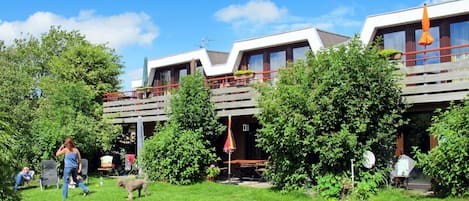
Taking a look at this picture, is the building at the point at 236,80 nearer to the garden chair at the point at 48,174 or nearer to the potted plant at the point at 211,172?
the potted plant at the point at 211,172

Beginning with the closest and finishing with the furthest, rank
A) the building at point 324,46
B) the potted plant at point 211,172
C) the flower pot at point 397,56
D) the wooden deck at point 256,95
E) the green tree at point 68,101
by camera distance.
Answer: the wooden deck at point 256,95, the building at point 324,46, the flower pot at point 397,56, the potted plant at point 211,172, the green tree at point 68,101

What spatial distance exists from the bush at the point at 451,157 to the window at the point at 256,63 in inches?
486

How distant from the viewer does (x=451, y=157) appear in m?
11.0

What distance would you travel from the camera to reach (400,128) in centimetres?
1439

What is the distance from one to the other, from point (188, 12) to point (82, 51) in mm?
7188

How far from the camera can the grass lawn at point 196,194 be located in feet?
40.6

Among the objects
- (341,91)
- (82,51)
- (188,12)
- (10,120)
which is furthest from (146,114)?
(10,120)

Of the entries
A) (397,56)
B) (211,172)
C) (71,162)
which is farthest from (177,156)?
(397,56)

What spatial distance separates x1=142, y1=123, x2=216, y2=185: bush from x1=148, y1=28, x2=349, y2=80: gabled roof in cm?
614

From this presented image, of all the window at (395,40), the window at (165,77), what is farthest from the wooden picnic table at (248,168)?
the window at (165,77)

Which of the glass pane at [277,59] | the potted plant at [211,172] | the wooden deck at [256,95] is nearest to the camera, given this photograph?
the wooden deck at [256,95]

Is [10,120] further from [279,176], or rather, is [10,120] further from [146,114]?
[146,114]

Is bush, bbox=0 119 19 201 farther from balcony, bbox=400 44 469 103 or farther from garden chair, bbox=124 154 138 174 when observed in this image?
garden chair, bbox=124 154 138 174

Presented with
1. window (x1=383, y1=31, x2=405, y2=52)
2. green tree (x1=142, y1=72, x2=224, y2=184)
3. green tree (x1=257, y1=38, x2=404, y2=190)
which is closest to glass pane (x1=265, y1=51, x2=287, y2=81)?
window (x1=383, y1=31, x2=405, y2=52)
